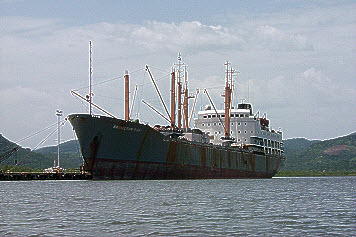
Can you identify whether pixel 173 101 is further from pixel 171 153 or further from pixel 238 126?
pixel 238 126

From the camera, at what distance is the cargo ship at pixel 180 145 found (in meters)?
62.2

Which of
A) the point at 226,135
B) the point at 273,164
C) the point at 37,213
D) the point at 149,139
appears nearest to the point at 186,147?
the point at 149,139

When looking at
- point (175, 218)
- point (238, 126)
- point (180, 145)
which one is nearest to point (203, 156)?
point (180, 145)

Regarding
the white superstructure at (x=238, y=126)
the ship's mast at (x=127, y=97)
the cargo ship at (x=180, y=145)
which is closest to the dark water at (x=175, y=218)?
the cargo ship at (x=180, y=145)

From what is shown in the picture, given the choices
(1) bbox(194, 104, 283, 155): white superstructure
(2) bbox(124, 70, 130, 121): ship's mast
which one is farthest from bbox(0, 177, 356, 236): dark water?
(1) bbox(194, 104, 283, 155): white superstructure

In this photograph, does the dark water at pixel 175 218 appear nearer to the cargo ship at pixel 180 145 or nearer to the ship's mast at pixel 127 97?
the cargo ship at pixel 180 145

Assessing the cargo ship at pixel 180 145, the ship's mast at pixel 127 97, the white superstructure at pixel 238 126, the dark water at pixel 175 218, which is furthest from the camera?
the white superstructure at pixel 238 126

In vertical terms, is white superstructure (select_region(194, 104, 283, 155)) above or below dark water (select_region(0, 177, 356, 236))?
above

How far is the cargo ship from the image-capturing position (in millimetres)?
62188

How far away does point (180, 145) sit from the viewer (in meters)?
71.4

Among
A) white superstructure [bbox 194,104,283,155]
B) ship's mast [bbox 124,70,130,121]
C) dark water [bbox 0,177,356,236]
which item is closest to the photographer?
dark water [bbox 0,177,356,236]

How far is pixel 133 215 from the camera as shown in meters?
26.2

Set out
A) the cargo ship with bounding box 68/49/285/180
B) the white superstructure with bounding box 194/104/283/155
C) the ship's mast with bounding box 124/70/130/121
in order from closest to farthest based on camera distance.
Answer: the cargo ship with bounding box 68/49/285/180 → the ship's mast with bounding box 124/70/130/121 → the white superstructure with bounding box 194/104/283/155

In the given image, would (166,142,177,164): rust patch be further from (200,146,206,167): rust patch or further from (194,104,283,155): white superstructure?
(194,104,283,155): white superstructure
